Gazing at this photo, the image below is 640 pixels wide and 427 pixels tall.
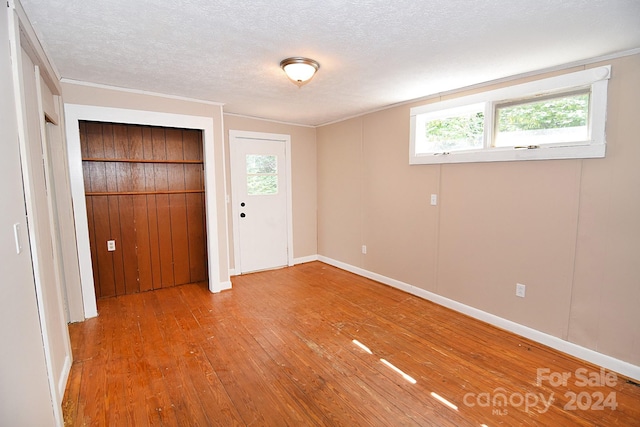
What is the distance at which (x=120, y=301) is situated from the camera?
3.48 meters

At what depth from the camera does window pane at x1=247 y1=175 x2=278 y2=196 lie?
4492mm

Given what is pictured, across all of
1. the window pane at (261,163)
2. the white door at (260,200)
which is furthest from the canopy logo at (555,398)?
the window pane at (261,163)

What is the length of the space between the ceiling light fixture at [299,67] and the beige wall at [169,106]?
5.20 ft

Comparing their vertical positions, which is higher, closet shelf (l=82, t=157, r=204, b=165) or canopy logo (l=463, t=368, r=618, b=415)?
closet shelf (l=82, t=157, r=204, b=165)

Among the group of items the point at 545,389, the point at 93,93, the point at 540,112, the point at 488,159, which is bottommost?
the point at 545,389

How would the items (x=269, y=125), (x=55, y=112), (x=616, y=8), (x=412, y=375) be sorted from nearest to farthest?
(x=616, y=8), (x=412, y=375), (x=55, y=112), (x=269, y=125)

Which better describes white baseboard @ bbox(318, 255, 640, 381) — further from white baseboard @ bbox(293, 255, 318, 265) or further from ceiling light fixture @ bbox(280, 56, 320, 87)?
ceiling light fixture @ bbox(280, 56, 320, 87)

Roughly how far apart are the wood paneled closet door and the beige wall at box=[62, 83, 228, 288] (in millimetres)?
517

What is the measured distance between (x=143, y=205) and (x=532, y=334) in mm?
4400

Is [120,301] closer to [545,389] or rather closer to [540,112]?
[545,389]

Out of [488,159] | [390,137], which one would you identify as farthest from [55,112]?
[488,159]

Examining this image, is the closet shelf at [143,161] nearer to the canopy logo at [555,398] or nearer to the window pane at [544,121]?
the window pane at [544,121]

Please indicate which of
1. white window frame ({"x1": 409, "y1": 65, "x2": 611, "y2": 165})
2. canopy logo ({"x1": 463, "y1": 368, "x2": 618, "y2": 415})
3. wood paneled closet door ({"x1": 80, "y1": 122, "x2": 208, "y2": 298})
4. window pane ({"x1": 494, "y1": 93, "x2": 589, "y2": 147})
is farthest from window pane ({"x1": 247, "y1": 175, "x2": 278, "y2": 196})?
canopy logo ({"x1": 463, "y1": 368, "x2": 618, "y2": 415})

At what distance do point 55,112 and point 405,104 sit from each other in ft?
11.7
